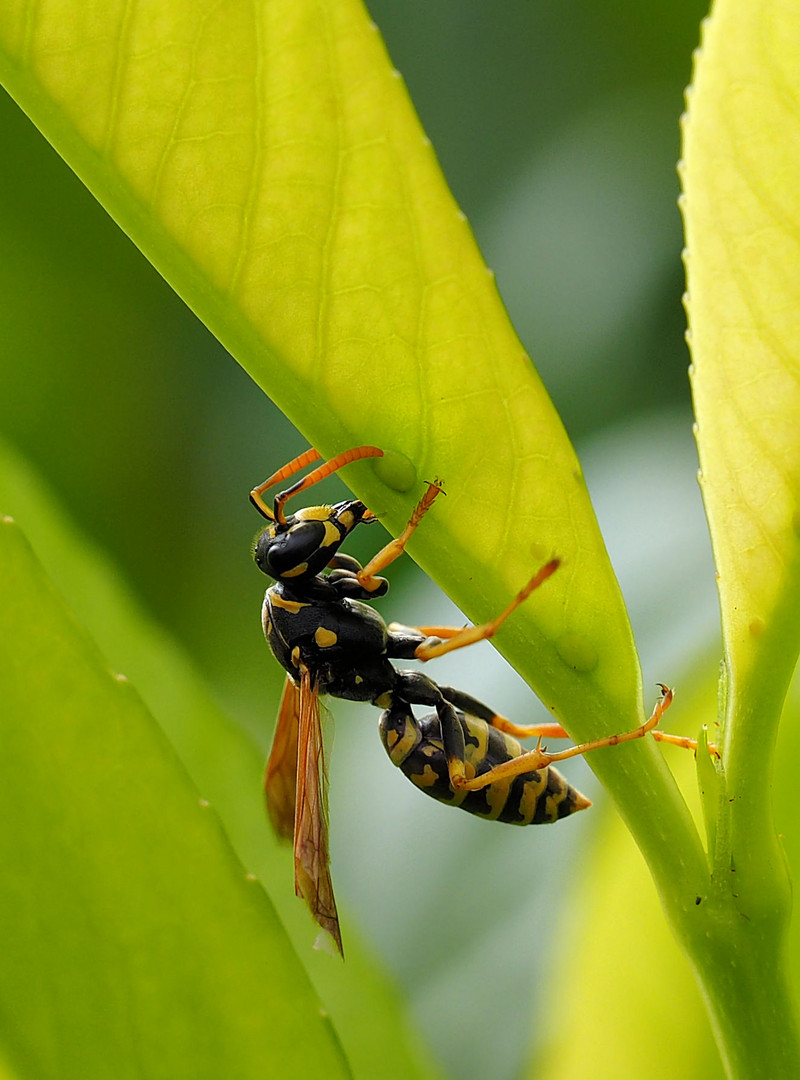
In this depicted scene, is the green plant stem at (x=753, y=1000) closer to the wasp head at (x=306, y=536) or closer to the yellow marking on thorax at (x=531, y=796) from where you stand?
the yellow marking on thorax at (x=531, y=796)

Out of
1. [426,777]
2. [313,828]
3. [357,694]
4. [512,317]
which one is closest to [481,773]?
[426,777]

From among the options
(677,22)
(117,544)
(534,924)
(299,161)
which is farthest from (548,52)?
(299,161)

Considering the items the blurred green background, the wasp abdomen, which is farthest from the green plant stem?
the blurred green background

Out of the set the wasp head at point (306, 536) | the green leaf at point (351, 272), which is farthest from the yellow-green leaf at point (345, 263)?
the wasp head at point (306, 536)

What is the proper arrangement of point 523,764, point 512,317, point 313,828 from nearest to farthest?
1. point 313,828
2. point 523,764
3. point 512,317

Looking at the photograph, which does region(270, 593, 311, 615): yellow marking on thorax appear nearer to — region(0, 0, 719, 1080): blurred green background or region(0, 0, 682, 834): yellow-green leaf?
region(0, 0, 719, 1080): blurred green background

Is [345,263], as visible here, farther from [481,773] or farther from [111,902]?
[481,773]
